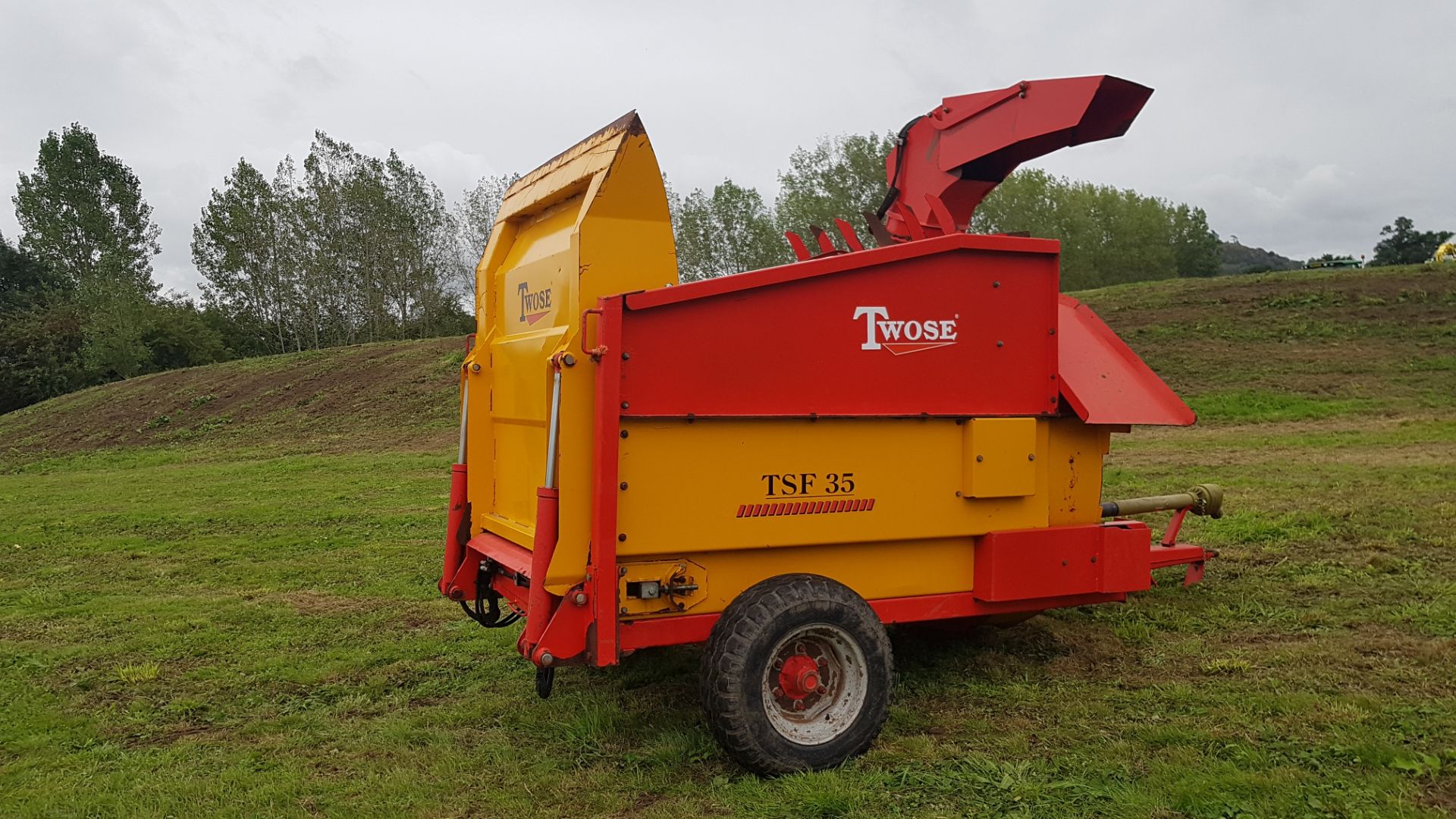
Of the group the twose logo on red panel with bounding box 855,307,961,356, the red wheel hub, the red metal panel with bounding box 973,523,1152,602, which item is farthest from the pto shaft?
the red wheel hub

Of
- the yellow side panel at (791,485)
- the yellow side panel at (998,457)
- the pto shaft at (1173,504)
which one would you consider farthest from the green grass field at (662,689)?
the yellow side panel at (998,457)

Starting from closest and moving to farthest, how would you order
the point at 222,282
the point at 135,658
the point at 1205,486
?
the point at 135,658 → the point at 1205,486 → the point at 222,282

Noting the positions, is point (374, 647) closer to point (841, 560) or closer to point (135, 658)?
point (135, 658)

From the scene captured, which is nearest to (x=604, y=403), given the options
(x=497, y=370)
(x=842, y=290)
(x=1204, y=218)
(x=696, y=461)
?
(x=696, y=461)

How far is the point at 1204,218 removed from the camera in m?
53.4

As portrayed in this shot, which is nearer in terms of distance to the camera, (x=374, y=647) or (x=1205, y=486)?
(x=374, y=647)

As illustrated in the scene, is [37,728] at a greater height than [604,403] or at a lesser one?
lesser

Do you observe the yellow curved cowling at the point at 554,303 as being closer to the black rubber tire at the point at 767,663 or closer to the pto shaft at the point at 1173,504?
the black rubber tire at the point at 767,663

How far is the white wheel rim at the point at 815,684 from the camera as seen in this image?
4.11 metres

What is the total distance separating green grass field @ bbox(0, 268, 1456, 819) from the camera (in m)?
3.89

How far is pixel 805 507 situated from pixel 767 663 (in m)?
0.70

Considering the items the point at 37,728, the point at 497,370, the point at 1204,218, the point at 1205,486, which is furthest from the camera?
the point at 1204,218

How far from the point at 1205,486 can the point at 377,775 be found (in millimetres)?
5455

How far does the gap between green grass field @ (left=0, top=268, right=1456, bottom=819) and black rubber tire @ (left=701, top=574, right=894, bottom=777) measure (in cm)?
10
